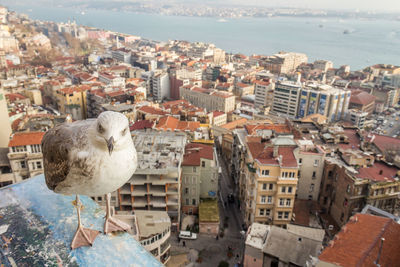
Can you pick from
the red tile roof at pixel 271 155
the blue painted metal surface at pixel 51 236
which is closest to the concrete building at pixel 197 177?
the red tile roof at pixel 271 155

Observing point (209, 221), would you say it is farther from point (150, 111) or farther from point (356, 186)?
point (150, 111)

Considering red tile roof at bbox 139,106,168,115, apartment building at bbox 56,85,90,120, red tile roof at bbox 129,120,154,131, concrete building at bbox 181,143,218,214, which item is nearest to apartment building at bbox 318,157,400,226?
concrete building at bbox 181,143,218,214

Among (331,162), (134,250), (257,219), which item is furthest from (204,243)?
(134,250)

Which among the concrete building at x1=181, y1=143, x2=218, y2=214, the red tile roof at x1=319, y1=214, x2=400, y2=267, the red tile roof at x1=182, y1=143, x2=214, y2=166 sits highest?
the red tile roof at x1=319, y1=214, x2=400, y2=267

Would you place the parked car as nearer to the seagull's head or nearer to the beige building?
the seagull's head

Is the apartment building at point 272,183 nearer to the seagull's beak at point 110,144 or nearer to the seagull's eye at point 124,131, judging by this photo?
the seagull's eye at point 124,131

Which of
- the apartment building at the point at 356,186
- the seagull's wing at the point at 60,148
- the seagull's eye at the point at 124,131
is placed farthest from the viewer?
the apartment building at the point at 356,186

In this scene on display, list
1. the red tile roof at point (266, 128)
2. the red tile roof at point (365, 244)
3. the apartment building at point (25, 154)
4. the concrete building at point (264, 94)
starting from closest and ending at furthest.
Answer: the red tile roof at point (365, 244) < the apartment building at point (25, 154) < the red tile roof at point (266, 128) < the concrete building at point (264, 94)

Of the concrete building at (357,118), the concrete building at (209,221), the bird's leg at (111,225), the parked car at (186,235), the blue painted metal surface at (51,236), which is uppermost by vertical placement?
the bird's leg at (111,225)
